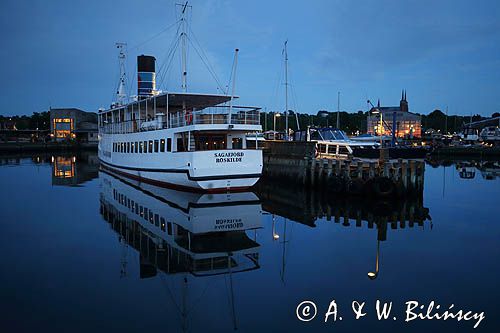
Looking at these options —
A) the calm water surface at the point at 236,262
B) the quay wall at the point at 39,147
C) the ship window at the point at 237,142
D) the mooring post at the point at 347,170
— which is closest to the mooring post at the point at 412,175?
the calm water surface at the point at 236,262

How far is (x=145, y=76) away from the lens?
3969 cm

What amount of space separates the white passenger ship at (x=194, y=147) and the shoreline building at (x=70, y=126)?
73753mm

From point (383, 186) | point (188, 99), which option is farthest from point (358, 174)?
point (188, 99)

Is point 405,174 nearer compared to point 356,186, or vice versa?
point 405,174

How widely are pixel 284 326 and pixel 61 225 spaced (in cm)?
1358

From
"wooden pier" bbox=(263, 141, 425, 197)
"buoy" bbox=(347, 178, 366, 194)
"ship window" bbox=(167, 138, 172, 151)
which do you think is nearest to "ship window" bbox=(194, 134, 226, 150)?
→ "ship window" bbox=(167, 138, 172, 151)

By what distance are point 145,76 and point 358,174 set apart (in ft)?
83.9

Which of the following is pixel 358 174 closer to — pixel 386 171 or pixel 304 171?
pixel 386 171

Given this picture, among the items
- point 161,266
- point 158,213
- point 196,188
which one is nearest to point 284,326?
point 161,266

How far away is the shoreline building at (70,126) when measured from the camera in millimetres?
99000

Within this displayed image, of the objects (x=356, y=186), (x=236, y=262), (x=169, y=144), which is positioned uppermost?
(x=169, y=144)

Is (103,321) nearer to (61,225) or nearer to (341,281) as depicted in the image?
(341,281)

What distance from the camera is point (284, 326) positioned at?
8453 mm
